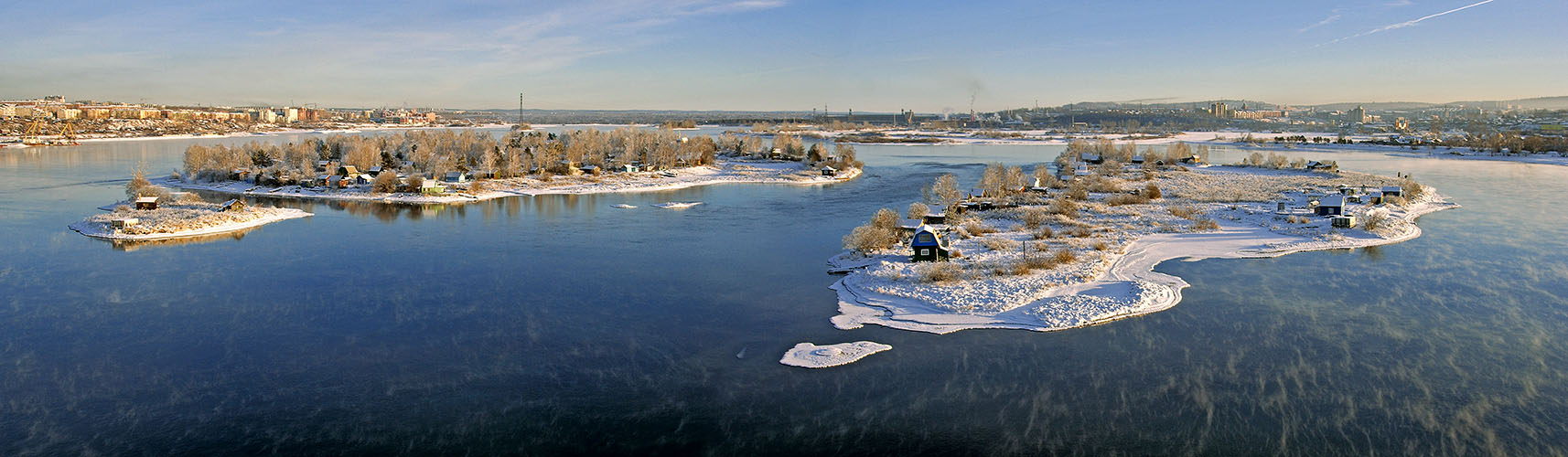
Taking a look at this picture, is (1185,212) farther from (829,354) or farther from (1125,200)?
(829,354)

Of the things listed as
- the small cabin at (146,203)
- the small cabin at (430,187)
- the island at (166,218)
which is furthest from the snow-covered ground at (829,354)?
the small cabin at (430,187)

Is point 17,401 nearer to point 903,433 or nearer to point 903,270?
point 903,433

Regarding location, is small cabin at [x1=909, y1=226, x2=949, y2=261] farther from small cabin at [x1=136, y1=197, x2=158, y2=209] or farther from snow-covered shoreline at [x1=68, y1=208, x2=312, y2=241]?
small cabin at [x1=136, y1=197, x2=158, y2=209]

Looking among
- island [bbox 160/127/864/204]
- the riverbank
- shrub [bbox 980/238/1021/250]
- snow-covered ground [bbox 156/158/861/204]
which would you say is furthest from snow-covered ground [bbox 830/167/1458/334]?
island [bbox 160/127/864/204]

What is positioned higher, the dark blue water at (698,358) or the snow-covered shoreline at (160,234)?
the snow-covered shoreline at (160,234)

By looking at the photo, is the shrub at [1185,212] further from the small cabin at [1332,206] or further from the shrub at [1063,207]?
the small cabin at [1332,206]

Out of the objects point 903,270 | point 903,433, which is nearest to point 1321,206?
point 903,270

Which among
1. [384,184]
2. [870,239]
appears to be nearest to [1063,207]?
[870,239]
